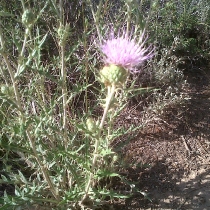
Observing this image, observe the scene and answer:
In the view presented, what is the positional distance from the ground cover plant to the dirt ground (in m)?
0.09

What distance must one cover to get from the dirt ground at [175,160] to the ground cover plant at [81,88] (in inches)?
3.4

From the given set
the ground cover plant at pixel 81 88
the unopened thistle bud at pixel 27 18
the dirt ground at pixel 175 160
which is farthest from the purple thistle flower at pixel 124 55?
the dirt ground at pixel 175 160

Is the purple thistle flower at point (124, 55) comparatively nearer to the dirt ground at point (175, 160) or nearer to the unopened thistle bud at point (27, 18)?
the unopened thistle bud at point (27, 18)

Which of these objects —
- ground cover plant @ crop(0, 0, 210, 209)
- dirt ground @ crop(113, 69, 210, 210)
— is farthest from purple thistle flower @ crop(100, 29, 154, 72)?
dirt ground @ crop(113, 69, 210, 210)

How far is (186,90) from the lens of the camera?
2.92 m

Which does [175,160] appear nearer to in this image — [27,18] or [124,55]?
[124,55]

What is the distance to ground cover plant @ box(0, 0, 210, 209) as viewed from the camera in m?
1.38

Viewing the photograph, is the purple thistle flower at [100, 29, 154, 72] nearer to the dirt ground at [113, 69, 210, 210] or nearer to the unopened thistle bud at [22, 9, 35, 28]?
the unopened thistle bud at [22, 9, 35, 28]

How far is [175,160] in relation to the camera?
2439 millimetres

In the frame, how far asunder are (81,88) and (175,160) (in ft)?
3.74

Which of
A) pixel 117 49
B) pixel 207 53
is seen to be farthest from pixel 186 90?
pixel 117 49

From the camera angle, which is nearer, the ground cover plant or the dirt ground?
the ground cover plant

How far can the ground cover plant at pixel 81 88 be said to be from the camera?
1.38 meters

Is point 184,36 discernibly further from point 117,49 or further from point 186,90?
point 117,49
